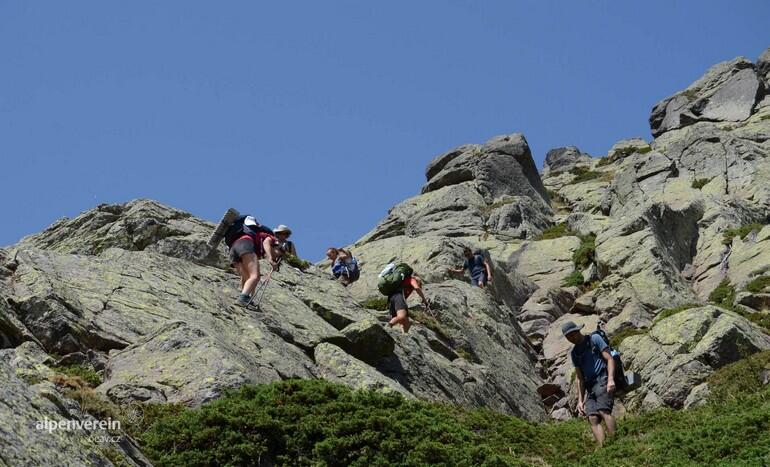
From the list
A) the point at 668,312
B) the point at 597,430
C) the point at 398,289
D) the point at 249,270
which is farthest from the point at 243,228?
the point at 668,312

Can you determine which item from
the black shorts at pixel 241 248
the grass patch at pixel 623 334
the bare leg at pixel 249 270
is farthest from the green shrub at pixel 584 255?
the black shorts at pixel 241 248

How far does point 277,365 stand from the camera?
18.4m

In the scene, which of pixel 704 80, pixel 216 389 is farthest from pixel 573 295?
pixel 704 80

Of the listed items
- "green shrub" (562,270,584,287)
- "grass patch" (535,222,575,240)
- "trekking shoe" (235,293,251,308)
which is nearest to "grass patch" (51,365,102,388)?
"trekking shoe" (235,293,251,308)

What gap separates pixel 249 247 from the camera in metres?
18.8

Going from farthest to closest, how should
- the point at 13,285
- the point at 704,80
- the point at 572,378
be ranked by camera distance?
1. the point at 704,80
2. the point at 572,378
3. the point at 13,285

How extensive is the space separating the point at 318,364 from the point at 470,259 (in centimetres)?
1439

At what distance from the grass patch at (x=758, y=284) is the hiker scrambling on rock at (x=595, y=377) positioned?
641 inches

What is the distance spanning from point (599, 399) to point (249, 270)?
7.37 m

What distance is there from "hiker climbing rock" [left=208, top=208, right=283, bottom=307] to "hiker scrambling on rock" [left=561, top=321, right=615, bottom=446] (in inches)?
247

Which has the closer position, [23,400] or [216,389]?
[23,400]

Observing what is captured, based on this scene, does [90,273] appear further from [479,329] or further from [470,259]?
[470,259]

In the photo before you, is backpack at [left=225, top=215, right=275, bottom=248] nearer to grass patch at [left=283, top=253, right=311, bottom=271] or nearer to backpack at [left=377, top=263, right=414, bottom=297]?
backpack at [left=377, top=263, right=414, bottom=297]

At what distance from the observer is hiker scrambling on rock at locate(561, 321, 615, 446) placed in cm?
1659
